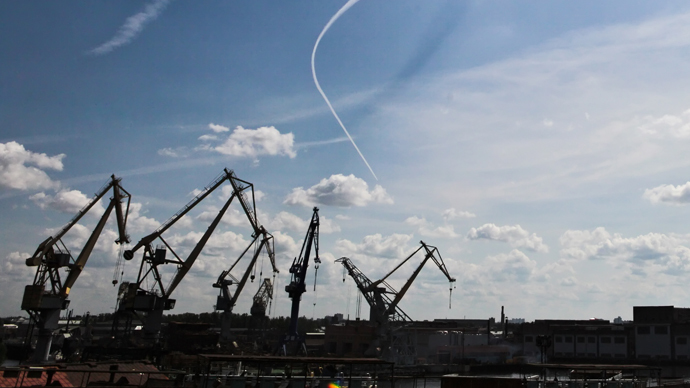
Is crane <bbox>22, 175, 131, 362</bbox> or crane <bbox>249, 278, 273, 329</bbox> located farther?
crane <bbox>249, 278, 273, 329</bbox>

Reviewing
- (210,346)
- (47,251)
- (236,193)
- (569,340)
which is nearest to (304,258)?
(236,193)

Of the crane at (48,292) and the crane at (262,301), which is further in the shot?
the crane at (262,301)

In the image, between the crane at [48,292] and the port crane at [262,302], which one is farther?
the port crane at [262,302]

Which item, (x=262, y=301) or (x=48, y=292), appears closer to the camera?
(x=48, y=292)

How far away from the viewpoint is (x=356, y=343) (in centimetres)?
10575

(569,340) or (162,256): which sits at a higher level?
(162,256)

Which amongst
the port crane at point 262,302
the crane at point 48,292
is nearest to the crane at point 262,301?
the port crane at point 262,302

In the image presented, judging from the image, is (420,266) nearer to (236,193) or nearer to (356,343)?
(356,343)

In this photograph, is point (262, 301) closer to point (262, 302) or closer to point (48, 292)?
point (262, 302)

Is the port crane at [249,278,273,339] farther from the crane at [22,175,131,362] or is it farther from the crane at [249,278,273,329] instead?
the crane at [22,175,131,362]

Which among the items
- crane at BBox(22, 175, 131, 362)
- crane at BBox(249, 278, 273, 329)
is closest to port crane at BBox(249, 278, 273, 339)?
crane at BBox(249, 278, 273, 329)

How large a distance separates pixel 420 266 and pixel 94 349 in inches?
2203

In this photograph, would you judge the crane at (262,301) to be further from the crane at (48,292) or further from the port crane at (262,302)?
the crane at (48,292)

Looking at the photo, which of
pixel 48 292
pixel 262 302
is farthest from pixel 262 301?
pixel 48 292
